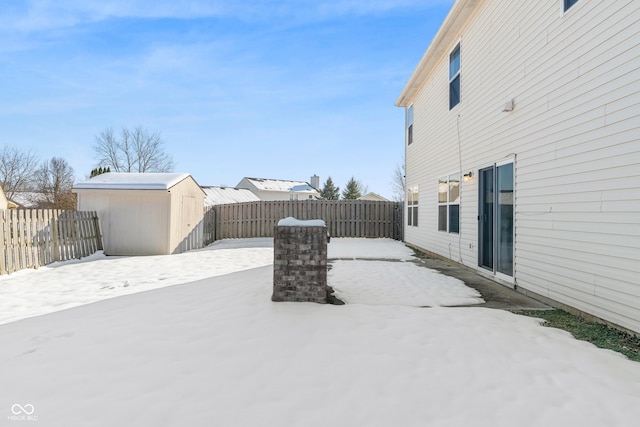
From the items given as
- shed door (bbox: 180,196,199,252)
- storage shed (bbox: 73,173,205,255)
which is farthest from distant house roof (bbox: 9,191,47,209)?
shed door (bbox: 180,196,199,252)

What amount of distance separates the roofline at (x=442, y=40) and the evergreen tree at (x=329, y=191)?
33164 millimetres

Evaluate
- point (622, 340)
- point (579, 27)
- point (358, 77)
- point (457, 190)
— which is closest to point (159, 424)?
point (622, 340)

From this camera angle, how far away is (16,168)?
30172mm

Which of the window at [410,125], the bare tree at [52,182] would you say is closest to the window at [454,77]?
the window at [410,125]

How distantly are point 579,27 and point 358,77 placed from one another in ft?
39.4

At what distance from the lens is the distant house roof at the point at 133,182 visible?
9375mm

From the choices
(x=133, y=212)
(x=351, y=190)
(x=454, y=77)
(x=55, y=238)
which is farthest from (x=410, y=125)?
(x=351, y=190)

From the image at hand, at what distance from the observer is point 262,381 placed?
7.53ft

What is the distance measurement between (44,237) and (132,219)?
2.30m

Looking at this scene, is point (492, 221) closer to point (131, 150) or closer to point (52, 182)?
point (131, 150)

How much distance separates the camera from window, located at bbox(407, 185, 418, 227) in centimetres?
1130

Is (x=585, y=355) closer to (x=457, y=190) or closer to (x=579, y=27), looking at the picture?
(x=579, y=27)

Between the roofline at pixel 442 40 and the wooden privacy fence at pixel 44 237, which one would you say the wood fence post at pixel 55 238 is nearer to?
the wooden privacy fence at pixel 44 237

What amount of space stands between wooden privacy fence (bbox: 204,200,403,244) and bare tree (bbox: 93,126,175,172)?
21687 mm
